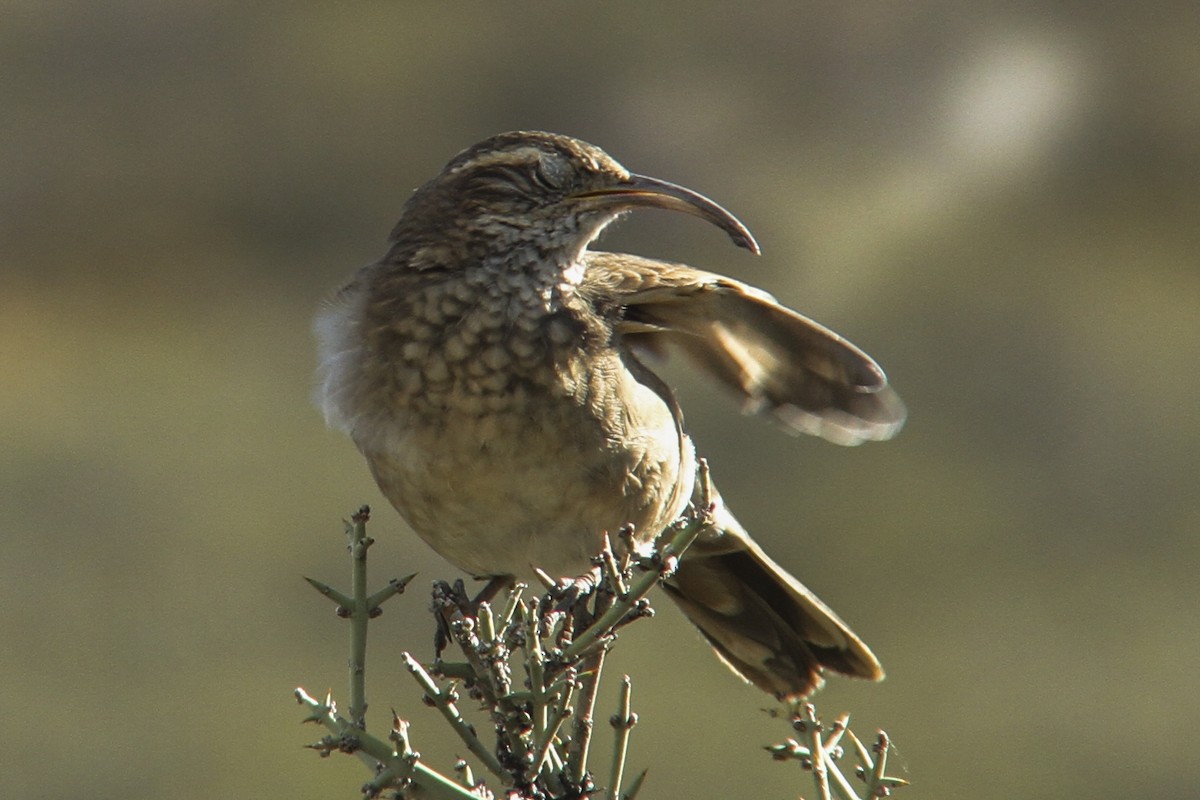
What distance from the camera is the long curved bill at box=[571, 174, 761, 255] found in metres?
4.51

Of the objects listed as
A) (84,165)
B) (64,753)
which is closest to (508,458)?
(64,753)

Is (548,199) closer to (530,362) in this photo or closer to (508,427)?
(530,362)

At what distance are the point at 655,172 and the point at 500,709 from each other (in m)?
16.7

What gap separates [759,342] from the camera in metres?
5.14

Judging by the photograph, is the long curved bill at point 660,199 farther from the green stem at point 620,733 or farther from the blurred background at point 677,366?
the blurred background at point 677,366

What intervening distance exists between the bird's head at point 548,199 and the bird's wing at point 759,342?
8.5 inches

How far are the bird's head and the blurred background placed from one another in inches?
311

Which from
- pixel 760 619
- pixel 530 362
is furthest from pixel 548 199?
pixel 760 619

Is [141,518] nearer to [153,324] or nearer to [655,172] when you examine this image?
[153,324]

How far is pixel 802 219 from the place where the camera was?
20719 millimetres

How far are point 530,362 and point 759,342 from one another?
927 millimetres

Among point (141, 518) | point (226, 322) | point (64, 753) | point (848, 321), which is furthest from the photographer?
point (226, 322)

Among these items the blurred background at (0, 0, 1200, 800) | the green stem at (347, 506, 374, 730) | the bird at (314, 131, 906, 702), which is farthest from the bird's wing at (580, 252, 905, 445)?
the blurred background at (0, 0, 1200, 800)

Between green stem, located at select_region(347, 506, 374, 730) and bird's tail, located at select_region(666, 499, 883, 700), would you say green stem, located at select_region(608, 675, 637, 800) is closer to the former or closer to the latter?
green stem, located at select_region(347, 506, 374, 730)
